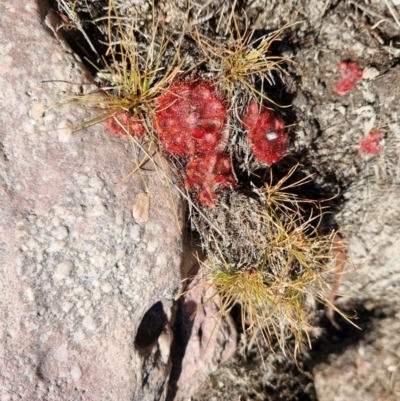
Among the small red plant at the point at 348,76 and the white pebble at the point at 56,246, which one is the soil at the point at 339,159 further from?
the white pebble at the point at 56,246

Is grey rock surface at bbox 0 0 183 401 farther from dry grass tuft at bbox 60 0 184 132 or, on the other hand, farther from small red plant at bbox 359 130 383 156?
small red plant at bbox 359 130 383 156

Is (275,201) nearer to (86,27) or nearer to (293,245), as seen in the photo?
(293,245)

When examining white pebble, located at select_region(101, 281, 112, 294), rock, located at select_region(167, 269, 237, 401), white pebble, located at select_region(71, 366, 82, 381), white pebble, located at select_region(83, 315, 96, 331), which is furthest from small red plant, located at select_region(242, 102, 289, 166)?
white pebble, located at select_region(71, 366, 82, 381)

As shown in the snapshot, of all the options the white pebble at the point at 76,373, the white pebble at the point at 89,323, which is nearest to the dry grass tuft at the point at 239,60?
the white pebble at the point at 89,323

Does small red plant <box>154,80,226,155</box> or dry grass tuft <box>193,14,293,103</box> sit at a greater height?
dry grass tuft <box>193,14,293,103</box>

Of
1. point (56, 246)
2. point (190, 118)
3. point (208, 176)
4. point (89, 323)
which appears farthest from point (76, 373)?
point (190, 118)

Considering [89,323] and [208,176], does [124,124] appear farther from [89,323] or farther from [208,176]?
[89,323]

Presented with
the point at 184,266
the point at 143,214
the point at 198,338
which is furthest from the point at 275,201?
the point at 198,338
